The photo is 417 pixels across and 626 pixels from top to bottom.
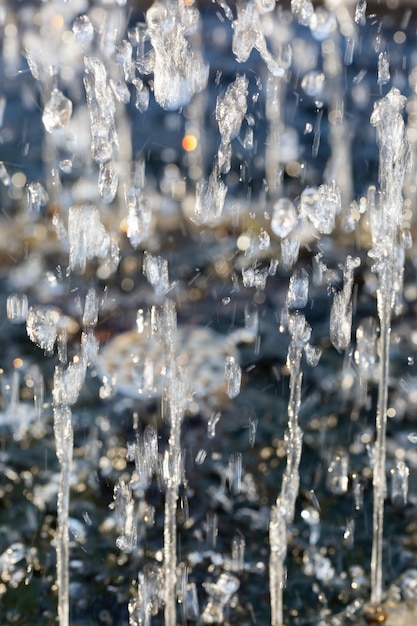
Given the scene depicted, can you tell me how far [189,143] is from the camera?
8188 millimetres

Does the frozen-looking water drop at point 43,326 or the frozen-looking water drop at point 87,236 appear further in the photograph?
the frozen-looking water drop at point 87,236

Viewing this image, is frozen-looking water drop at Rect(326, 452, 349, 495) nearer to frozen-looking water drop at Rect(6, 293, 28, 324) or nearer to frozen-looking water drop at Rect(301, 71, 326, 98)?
frozen-looking water drop at Rect(6, 293, 28, 324)

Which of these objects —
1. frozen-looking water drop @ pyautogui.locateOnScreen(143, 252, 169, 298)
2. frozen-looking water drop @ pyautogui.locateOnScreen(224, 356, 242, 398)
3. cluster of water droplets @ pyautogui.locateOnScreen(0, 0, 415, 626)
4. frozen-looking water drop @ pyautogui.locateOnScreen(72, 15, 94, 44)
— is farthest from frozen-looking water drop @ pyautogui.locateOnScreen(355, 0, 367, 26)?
frozen-looking water drop @ pyautogui.locateOnScreen(224, 356, 242, 398)

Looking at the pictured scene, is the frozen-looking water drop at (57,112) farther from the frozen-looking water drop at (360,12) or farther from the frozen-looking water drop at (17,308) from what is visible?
the frozen-looking water drop at (360,12)

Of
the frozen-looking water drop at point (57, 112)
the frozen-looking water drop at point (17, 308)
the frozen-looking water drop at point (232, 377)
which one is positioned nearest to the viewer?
the frozen-looking water drop at point (232, 377)

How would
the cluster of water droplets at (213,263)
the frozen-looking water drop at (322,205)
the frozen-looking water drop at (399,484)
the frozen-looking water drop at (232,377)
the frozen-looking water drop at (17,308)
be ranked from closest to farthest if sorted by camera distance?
1. the cluster of water droplets at (213,263)
2. the frozen-looking water drop at (399,484)
3. the frozen-looking water drop at (232,377)
4. the frozen-looking water drop at (17,308)
5. the frozen-looking water drop at (322,205)

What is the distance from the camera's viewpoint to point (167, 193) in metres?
7.00

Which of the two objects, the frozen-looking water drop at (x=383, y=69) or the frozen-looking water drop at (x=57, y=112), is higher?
the frozen-looking water drop at (x=383, y=69)

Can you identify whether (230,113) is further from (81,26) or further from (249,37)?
(81,26)

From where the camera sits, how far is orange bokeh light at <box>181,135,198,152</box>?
8.12 m

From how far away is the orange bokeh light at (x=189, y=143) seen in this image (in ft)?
26.6

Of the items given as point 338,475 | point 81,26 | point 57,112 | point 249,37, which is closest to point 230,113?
point 249,37

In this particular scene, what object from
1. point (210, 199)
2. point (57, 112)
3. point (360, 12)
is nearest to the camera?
point (57, 112)

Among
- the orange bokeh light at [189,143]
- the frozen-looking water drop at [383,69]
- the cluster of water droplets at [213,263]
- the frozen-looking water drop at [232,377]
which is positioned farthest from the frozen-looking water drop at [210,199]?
the frozen-looking water drop at [232,377]
